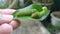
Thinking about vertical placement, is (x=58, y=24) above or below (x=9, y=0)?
below

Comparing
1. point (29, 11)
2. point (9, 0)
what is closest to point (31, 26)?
point (29, 11)

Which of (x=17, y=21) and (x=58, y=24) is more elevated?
(x=17, y=21)

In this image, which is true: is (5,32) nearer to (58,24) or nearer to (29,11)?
(29,11)

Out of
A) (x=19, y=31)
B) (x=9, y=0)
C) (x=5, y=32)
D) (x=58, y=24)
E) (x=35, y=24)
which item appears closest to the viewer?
(x=5, y=32)

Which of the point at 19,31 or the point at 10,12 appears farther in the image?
the point at 19,31

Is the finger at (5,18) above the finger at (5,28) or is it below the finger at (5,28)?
above

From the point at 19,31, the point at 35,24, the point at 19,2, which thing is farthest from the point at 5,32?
the point at 19,2

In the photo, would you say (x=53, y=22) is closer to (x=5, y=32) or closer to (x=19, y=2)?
(x=19, y=2)

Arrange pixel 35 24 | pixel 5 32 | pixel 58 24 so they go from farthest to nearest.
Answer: pixel 58 24 → pixel 35 24 → pixel 5 32

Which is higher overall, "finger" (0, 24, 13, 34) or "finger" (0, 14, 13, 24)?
"finger" (0, 14, 13, 24)
